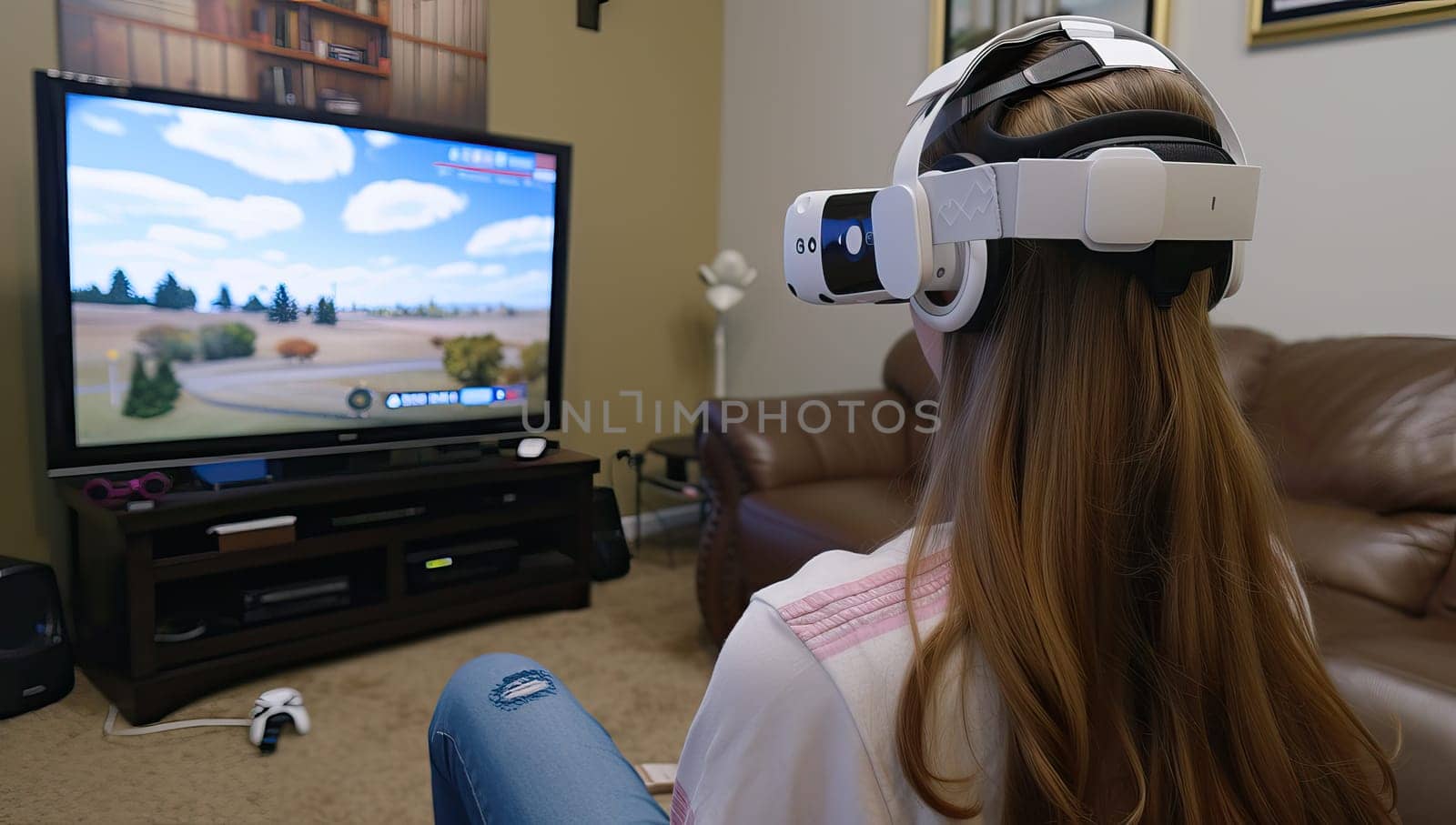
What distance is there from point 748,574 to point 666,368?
5.16ft

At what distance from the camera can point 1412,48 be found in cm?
212

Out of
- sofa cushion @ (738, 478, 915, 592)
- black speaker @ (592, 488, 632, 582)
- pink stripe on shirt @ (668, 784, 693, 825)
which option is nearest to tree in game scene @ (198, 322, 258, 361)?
black speaker @ (592, 488, 632, 582)

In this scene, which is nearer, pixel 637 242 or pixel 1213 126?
pixel 1213 126

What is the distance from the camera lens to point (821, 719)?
0.48 metres

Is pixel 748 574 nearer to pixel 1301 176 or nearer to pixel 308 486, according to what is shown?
pixel 308 486

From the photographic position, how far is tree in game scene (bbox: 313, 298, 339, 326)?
2418mm

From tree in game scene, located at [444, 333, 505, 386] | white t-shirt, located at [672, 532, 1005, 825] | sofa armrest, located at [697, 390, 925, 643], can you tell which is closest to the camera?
white t-shirt, located at [672, 532, 1005, 825]

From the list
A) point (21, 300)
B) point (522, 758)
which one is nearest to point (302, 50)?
point (21, 300)

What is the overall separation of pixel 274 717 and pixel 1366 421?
242 centimetres

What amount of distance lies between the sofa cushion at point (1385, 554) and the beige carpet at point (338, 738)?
1364 millimetres

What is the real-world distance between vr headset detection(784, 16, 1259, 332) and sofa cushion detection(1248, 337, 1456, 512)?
4.79 feet

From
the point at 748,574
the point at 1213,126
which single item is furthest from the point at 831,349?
the point at 1213,126

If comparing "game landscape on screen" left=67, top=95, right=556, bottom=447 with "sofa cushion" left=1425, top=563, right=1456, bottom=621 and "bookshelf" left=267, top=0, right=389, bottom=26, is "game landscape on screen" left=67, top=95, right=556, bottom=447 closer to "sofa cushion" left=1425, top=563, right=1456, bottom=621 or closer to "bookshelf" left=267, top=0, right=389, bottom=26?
"bookshelf" left=267, top=0, right=389, bottom=26

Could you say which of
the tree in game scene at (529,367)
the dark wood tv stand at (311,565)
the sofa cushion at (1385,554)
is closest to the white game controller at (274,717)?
the dark wood tv stand at (311,565)
